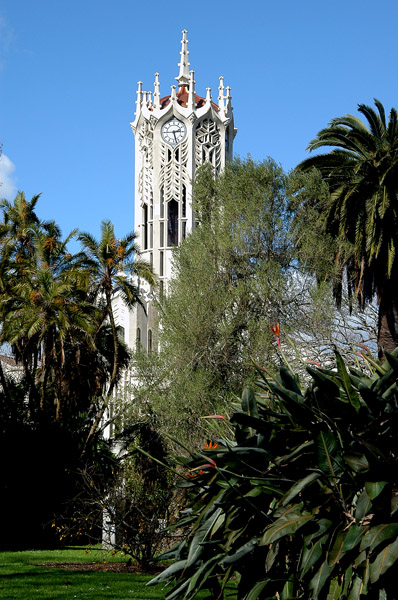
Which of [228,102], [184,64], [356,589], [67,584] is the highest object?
[184,64]

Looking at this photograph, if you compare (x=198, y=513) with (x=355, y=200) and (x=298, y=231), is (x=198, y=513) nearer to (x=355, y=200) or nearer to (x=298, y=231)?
(x=355, y=200)

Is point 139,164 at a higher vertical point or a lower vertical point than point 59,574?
higher

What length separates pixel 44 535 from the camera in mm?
25328

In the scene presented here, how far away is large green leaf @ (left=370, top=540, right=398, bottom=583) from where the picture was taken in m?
3.76

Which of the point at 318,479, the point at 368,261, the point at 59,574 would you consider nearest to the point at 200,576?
the point at 318,479

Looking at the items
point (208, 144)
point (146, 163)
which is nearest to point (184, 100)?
point (208, 144)

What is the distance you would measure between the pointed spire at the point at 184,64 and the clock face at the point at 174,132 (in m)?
5.54

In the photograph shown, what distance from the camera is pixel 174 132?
50.7 metres

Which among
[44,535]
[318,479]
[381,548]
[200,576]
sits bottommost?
[44,535]

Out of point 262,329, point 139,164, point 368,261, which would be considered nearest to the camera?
point 368,261

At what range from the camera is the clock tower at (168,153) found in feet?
164

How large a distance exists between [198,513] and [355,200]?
16406 millimetres

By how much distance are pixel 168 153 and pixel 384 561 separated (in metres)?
48.2

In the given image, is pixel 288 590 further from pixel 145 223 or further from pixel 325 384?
pixel 145 223
